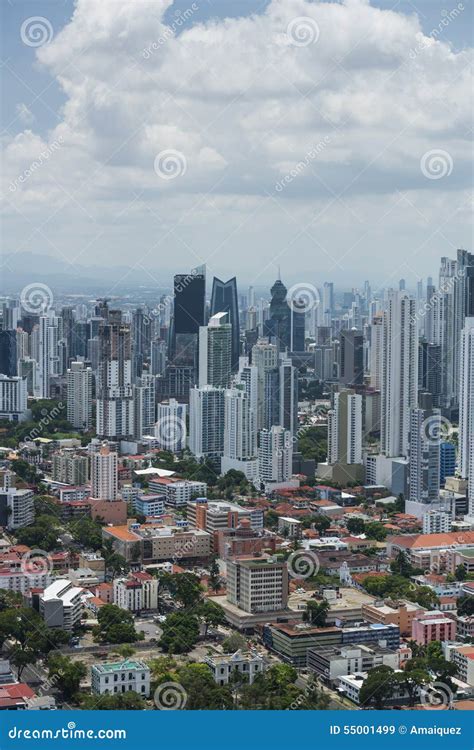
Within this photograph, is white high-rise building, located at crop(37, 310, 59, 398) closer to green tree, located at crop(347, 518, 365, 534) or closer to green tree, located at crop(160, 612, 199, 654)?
green tree, located at crop(347, 518, 365, 534)

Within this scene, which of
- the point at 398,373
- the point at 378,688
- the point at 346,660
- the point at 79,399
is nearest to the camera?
the point at 378,688

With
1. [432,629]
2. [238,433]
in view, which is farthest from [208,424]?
[432,629]

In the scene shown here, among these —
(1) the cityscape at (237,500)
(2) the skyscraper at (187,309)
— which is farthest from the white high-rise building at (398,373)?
(2) the skyscraper at (187,309)

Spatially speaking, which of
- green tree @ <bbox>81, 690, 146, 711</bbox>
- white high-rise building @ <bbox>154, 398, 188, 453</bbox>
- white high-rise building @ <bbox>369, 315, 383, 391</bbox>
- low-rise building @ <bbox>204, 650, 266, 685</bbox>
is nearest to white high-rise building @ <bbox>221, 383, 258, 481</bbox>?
white high-rise building @ <bbox>154, 398, 188, 453</bbox>

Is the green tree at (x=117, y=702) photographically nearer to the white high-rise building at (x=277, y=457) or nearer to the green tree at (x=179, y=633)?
the green tree at (x=179, y=633)

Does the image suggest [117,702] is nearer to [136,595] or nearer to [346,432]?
[136,595]

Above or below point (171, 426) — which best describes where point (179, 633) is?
below

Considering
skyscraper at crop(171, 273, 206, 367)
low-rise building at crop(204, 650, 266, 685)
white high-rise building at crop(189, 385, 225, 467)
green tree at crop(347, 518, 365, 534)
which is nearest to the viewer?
low-rise building at crop(204, 650, 266, 685)
